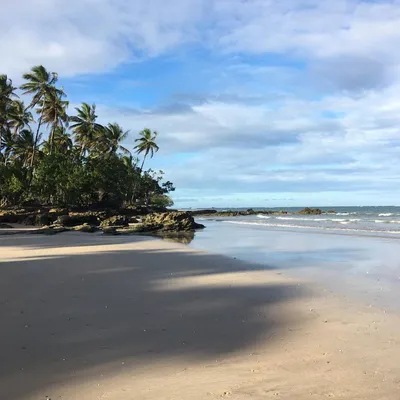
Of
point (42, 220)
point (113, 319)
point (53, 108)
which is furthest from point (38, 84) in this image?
point (113, 319)

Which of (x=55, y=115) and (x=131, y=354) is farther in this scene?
(x=55, y=115)

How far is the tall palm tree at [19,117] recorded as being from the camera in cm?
4892

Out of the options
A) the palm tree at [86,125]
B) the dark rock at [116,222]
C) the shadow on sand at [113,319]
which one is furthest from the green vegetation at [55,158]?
the shadow on sand at [113,319]

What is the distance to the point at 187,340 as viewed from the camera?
5.48 m

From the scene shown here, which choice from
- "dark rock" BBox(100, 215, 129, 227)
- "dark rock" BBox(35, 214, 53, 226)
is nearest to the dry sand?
"dark rock" BBox(100, 215, 129, 227)

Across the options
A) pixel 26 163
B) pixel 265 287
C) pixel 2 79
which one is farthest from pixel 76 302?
pixel 26 163

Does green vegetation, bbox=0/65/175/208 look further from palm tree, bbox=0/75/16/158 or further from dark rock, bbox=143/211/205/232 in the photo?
dark rock, bbox=143/211/205/232

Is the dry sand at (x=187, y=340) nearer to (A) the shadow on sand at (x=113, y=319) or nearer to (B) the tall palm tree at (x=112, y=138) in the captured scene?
→ (A) the shadow on sand at (x=113, y=319)

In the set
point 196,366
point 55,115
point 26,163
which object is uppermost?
point 55,115

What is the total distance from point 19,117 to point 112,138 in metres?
13.7

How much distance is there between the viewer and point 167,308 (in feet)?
23.3

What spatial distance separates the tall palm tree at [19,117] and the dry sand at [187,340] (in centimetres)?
4409

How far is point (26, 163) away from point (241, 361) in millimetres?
56289

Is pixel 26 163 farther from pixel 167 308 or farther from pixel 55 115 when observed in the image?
pixel 167 308
